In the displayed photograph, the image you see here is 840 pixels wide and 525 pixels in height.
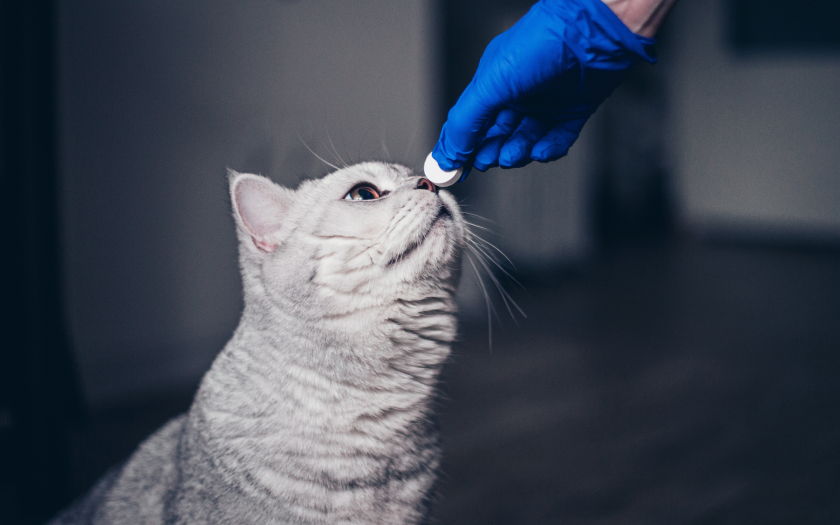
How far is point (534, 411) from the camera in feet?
7.44

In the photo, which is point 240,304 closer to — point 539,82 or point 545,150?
point 545,150

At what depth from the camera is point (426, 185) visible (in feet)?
2.76

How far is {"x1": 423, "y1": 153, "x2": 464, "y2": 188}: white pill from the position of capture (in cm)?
81

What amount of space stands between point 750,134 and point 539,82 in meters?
5.23

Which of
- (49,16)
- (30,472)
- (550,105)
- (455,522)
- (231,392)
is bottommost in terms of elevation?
(455,522)

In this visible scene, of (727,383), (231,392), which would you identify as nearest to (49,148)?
(231,392)

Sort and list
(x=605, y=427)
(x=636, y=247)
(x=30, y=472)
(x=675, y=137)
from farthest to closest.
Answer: (x=675, y=137), (x=636, y=247), (x=605, y=427), (x=30, y=472)

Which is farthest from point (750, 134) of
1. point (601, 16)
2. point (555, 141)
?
point (601, 16)

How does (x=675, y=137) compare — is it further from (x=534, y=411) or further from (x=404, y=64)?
(x=534, y=411)

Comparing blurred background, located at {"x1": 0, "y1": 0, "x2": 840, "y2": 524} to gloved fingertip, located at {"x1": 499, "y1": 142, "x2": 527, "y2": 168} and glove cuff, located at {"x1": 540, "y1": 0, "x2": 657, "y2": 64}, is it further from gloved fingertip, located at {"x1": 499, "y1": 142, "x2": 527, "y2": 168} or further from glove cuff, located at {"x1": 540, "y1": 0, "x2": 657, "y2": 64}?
glove cuff, located at {"x1": 540, "y1": 0, "x2": 657, "y2": 64}

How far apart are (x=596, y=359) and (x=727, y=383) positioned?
53 centimetres

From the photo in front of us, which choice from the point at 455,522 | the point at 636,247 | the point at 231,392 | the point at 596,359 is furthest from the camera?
the point at 636,247

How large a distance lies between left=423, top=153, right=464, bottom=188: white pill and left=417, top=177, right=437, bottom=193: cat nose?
0.02 metres

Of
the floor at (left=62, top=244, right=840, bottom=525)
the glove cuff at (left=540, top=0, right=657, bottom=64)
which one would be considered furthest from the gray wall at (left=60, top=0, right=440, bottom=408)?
the glove cuff at (left=540, top=0, right=657, bottom=64)
